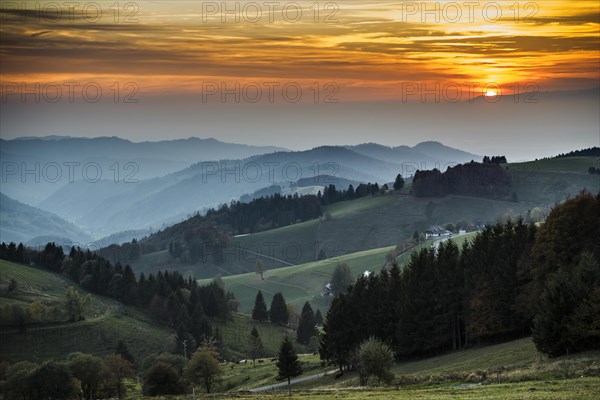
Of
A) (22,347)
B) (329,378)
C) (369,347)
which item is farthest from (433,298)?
(22,347)

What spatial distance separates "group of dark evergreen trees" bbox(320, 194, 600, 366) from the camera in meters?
82.2

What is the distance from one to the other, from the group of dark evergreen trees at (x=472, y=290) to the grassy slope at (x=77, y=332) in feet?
209

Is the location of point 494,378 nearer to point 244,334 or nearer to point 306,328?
point 306,328

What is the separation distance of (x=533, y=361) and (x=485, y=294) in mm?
23738

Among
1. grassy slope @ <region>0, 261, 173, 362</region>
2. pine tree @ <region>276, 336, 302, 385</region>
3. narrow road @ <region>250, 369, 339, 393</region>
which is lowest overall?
narrow road @ <region>250, 369, 339, 393</region>

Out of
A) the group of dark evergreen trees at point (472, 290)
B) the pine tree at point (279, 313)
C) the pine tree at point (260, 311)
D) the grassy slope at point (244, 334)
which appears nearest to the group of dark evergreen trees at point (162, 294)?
the grassy slope at point (244, 334)

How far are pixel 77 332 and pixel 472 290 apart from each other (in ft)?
288

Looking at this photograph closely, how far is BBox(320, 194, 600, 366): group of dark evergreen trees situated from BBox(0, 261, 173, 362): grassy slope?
63704 mm

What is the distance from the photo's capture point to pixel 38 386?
99438mm

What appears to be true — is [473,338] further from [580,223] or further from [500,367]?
[500,367]

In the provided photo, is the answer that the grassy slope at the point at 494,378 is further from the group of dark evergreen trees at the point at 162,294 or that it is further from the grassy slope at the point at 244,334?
the group of dark evergreen trees at the point at 162,294

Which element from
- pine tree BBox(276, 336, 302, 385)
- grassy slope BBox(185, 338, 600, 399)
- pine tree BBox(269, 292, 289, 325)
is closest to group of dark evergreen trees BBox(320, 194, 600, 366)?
grassy slope BBox(185, 338, 600, 399)

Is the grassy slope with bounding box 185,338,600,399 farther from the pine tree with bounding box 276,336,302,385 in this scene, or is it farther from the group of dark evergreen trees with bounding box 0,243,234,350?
the group of dark evergreen trees with bounding box 0,243,234,350

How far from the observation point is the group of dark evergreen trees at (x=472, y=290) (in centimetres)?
8219
